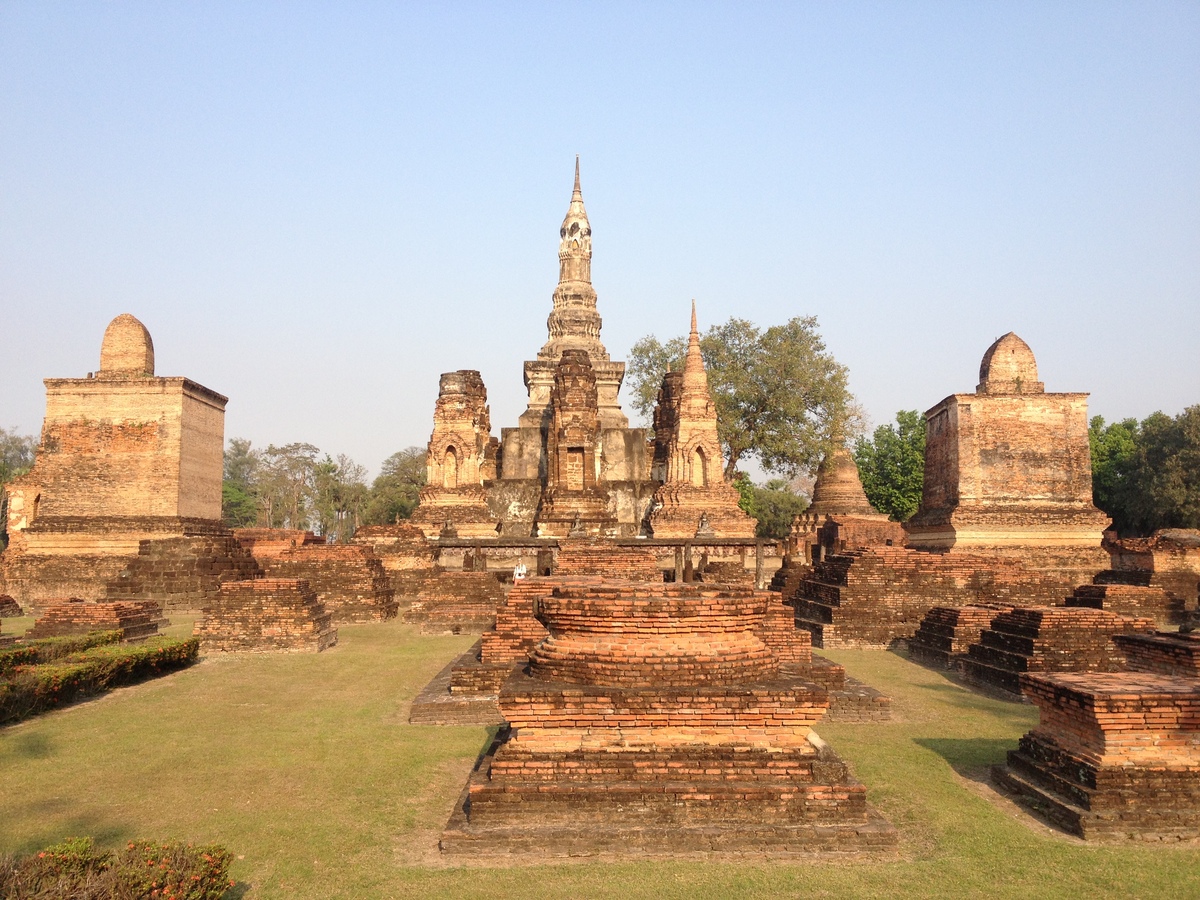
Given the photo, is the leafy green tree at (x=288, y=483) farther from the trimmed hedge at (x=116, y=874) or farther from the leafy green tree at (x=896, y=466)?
the trimmed hedge at (x=116, y=874)

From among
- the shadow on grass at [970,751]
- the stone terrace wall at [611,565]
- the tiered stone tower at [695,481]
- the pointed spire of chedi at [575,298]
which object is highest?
the pointed spire of chedi at [575,298]

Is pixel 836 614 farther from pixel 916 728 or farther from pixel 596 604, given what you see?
pixel 596 604

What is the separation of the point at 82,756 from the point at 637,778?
15.6ft

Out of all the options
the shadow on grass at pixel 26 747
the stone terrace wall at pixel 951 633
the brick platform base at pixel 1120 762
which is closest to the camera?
the brick platform base at pixel 1120 762

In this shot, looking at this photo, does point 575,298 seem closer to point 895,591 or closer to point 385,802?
point 895,591

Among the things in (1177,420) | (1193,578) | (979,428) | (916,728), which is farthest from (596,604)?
(1177,420)

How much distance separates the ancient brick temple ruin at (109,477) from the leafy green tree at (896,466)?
97.7ft

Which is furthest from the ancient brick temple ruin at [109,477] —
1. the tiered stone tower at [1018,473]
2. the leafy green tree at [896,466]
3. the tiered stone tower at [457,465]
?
the leafy green tree at [896,466]

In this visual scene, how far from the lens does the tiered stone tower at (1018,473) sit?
22094 mm

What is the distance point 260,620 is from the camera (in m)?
13.1

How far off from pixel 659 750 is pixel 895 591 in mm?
10597

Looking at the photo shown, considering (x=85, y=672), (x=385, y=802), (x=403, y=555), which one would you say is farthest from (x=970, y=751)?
(x=403, y=555)

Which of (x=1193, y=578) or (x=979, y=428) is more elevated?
(x=979, y=428)

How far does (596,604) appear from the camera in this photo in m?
5.64
